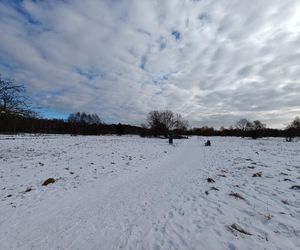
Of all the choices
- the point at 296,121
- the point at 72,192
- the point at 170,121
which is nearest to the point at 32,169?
the point at 72,192

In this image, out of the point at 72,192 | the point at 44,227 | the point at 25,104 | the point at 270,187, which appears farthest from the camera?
the point at 25,104

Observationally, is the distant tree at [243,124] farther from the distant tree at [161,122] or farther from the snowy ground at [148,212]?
the snowy ground at [148,212]

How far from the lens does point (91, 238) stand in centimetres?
438

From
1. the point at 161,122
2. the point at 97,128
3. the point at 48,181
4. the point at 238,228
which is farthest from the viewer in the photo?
the point at 97,128

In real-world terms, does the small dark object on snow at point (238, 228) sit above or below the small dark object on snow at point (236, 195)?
below

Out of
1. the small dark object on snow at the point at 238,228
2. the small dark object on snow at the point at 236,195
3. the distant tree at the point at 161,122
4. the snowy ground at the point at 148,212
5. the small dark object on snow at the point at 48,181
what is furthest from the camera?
the distant tree at the point at 161,122

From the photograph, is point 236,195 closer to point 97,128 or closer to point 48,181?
point 48,181

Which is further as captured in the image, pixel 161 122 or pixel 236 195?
pixel 161 122

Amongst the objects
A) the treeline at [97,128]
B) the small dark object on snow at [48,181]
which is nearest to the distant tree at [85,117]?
the treeline at [97,128]

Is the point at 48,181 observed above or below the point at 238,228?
above

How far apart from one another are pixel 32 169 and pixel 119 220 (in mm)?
8054

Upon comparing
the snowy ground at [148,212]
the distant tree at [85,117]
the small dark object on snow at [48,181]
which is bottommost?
the snowy ground at [148,212]

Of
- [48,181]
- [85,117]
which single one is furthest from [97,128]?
[48,181]

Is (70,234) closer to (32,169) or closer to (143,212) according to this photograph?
(143,212)
